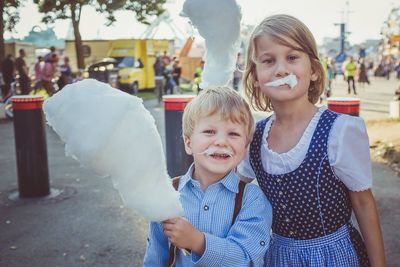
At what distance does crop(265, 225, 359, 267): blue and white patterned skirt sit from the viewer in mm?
1819

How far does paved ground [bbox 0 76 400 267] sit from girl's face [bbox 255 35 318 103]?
2.27m

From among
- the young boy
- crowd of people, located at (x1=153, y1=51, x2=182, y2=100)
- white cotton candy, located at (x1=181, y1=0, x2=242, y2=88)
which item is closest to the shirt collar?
the young boy

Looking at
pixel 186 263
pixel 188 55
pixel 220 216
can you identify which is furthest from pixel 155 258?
pixel 188 55

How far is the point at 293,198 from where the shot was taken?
1833 mm

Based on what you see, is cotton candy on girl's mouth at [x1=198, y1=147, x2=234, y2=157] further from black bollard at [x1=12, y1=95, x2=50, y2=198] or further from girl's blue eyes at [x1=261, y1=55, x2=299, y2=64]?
black bollard at [x1=12, y1=95, x2=50, y2=198]

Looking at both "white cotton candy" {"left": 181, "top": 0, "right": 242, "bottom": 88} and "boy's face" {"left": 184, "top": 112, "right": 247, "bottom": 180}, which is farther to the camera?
"white cotton candy" {"left": 181, "top": 0, "right": 242, "bottom": 88}

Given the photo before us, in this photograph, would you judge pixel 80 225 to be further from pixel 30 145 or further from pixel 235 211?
pixel 235 211

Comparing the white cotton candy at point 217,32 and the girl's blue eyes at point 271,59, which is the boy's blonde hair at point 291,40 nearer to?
the girl's blue eyes at point 271,59

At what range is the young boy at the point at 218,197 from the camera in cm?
161

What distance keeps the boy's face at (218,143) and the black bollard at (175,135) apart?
2.67 m

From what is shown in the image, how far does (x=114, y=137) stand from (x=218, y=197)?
0.60m

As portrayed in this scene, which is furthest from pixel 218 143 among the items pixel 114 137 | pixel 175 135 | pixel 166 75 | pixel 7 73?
pixel 166 75

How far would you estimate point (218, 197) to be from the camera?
5.71 feet

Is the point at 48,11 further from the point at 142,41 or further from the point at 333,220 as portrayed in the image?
the point at 333,220
